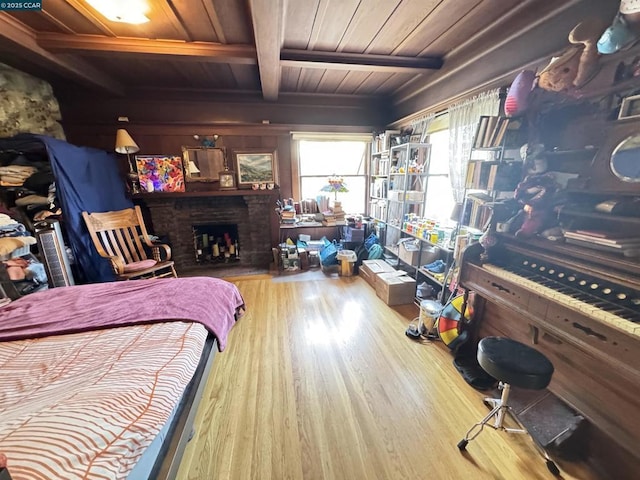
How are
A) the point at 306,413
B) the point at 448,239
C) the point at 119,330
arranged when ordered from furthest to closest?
the point at 448,239 < the point at 306,413 < the point at 119,330

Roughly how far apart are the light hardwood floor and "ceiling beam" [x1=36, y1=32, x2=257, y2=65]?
95.7 inches

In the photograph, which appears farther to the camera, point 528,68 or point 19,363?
point 528,68

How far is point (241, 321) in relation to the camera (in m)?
2.44

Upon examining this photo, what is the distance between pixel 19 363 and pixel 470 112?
3262 mm

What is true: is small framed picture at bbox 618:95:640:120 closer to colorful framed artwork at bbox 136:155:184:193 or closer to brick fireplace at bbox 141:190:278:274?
brick fireplace at bbox 141:190:278:274

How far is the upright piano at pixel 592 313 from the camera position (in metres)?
1.03

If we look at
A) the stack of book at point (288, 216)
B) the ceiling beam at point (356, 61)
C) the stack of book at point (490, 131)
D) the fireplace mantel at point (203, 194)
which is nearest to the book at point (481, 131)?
the stack of book at point (490, 131)

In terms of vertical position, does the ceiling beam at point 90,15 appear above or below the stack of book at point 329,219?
above

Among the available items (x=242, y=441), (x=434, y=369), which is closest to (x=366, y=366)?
(x=434, y=369)

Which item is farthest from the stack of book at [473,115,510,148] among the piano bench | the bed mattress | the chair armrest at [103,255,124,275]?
the chair armrest at [103,255,124,275]

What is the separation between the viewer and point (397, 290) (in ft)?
8.95

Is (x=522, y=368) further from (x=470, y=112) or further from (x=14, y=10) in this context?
(x=14, y=10)

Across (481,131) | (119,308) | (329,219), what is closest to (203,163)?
(329,219)

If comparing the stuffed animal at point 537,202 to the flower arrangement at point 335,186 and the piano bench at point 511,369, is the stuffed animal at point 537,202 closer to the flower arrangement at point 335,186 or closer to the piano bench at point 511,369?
the piano bench at point 511,369
